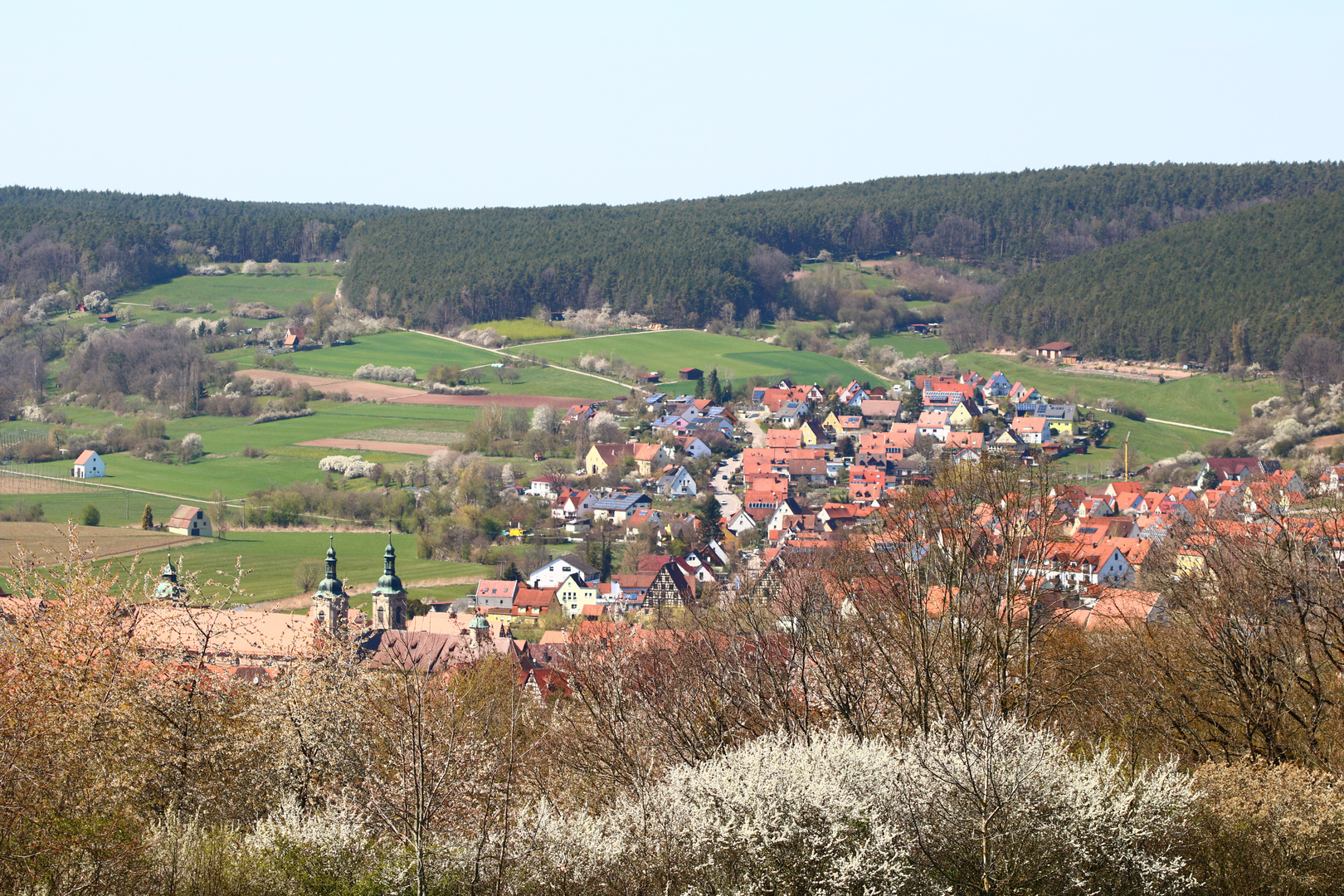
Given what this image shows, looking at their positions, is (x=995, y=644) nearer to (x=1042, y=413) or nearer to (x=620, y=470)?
(x=620, y=470)

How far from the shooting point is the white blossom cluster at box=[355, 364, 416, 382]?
10819 cm

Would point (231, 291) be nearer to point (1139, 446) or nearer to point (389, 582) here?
point (1139, 446)

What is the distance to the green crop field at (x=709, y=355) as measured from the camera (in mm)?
110250

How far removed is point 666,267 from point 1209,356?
55979mm

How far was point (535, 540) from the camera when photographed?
65.8 m

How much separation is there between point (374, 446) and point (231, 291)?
6474 cm

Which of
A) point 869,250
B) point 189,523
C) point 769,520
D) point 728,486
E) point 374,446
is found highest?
point 869,250

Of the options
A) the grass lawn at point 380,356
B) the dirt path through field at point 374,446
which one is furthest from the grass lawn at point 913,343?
the dirt path through field at point 374,446

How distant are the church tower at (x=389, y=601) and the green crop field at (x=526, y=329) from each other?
73874mm

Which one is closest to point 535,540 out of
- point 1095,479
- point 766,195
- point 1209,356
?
point 1095,479

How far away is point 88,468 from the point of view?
77812mm

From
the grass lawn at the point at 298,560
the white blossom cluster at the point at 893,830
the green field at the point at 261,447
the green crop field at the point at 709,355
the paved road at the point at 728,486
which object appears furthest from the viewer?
the green crop field at the point at 709,355

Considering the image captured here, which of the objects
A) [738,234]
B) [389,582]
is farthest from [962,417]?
[738,234]

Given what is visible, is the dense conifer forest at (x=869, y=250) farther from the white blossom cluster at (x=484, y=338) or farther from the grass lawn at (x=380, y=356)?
the grass lawn at (x=380, y=356)
